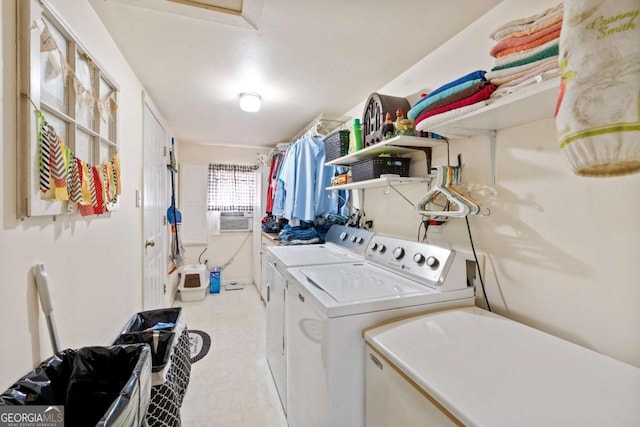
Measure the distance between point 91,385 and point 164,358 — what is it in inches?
17.4

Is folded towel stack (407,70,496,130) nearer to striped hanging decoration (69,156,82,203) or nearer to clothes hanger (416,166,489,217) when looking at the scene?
clothes hanger (416,166,489,217)

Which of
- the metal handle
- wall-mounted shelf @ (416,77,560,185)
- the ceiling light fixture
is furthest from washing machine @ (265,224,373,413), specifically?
the ceiling light fixture

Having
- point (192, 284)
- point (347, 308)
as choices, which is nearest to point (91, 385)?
point (347, 308)

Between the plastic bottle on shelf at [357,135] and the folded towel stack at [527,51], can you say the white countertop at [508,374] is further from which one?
the plastic bottle on shelf at [357,135]

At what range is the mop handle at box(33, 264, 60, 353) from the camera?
860 millimetres

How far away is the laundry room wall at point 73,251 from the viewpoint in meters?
0.76

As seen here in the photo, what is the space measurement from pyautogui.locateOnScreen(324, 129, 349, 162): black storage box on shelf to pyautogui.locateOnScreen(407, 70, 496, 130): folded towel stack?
91cm

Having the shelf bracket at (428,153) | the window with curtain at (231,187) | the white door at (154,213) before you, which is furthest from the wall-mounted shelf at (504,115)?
the window with curtain at (231,187)

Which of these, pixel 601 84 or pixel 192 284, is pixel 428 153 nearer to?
pixel 601 84

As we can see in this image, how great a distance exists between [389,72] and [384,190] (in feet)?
2.75

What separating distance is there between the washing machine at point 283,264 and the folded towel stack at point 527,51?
1157mm

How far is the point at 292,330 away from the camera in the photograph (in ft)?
4.86

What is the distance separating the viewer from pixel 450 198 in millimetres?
1309

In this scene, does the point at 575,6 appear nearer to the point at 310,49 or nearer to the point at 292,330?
the point at 310,49
